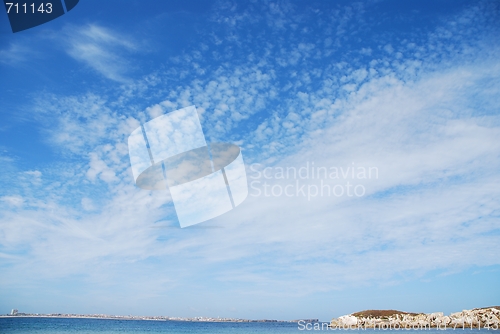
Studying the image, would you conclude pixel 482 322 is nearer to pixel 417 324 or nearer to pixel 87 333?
pixel 417 324

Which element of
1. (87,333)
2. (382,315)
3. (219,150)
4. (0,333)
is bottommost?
(382,315)

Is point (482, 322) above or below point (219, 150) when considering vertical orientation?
below

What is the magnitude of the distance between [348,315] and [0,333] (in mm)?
44643

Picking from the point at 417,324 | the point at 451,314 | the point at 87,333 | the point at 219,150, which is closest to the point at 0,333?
the point at 87,333

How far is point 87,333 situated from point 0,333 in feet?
24.6

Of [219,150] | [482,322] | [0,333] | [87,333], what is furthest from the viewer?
[482,322]

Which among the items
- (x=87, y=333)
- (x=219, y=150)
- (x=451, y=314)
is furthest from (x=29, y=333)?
(x=451, y=314)

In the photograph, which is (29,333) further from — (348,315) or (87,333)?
(348,315)

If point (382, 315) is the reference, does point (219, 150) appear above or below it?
above

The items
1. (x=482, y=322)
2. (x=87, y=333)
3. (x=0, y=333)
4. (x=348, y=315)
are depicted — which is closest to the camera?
(x=0, y=333)

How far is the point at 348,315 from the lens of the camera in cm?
5259

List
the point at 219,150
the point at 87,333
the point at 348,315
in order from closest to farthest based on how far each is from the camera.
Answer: the point at 219,150 → the point at 87,333 → the point at 348,315

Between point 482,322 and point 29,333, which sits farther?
point 482,322

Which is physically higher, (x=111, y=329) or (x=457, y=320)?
(x=111, y=329)
